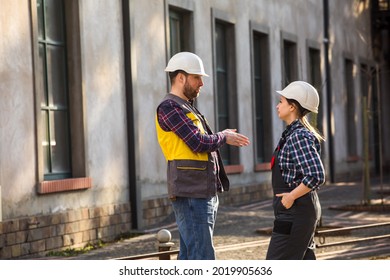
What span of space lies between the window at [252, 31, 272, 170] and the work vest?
14707mm

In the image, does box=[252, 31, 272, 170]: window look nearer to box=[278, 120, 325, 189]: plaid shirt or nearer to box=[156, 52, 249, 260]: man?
box=[156, 52, 249, 260]: man

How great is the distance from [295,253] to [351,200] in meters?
14.5

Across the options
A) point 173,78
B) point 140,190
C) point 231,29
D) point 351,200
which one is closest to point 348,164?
point 351,200

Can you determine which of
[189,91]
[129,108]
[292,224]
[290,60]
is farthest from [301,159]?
[290,60]

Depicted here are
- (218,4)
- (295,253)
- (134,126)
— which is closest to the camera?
(295,253)

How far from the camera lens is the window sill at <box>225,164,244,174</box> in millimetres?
18906

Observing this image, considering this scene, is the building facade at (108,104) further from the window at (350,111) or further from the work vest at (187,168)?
the window at (350,111)

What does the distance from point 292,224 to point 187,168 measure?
714mm

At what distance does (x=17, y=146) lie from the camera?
11.8 m

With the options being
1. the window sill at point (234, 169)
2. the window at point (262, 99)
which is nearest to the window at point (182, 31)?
the window sill at point (234, 169)

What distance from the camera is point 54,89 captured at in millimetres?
12914

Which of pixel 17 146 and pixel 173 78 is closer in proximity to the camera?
pixel 173 78

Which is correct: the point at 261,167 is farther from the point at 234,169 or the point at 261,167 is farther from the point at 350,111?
the point at 350,111
